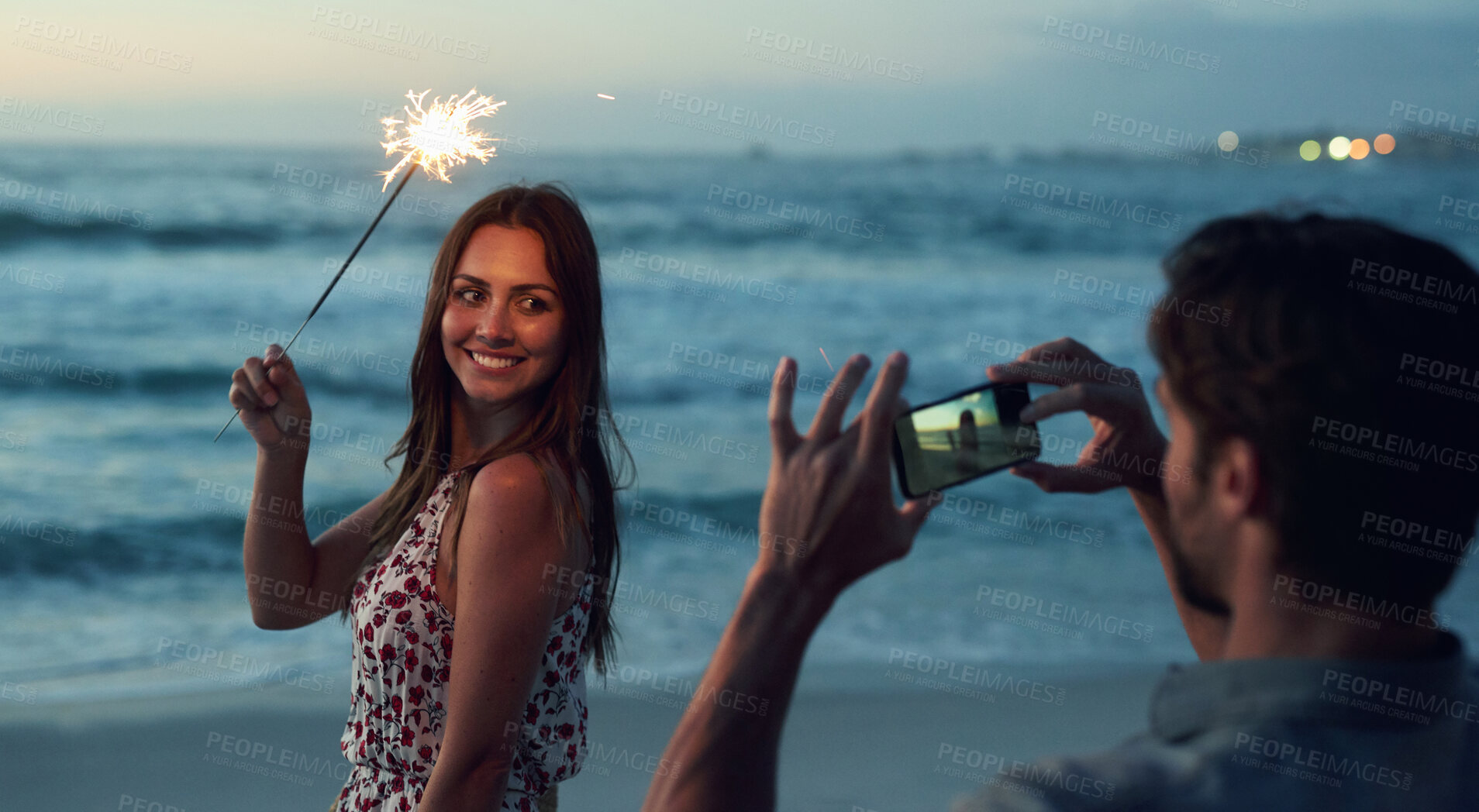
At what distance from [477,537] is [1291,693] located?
1.71 m

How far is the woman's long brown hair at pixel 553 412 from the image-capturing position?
2672 mm

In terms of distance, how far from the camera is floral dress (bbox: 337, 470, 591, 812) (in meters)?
2.50

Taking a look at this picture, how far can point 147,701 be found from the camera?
20.3 ft

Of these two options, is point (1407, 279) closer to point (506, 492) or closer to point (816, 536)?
point (816, 536)

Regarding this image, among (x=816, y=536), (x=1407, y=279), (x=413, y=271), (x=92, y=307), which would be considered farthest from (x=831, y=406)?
(x=413, y=271)

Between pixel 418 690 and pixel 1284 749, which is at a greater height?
pixel 1284 749

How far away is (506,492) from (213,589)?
7.16 m

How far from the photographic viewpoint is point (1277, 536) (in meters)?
1.31

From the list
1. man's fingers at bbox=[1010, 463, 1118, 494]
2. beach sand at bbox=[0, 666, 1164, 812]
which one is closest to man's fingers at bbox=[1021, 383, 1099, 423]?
man's fingers at bbox=[1010, 463, 1118, 494]

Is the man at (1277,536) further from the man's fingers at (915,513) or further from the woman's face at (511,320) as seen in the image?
the woman's face at (511,320)

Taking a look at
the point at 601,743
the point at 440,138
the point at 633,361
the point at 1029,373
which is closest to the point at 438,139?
the point at 440,138

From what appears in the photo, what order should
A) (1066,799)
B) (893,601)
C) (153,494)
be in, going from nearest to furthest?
(1066,799)
(893,601)
(153,494)

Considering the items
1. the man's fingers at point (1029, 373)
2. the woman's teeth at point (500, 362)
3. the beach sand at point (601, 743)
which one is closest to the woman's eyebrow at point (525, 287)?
the woman's teeth at point (500, 362)

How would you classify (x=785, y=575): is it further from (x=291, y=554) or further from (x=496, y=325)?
(x=291, y=554)
